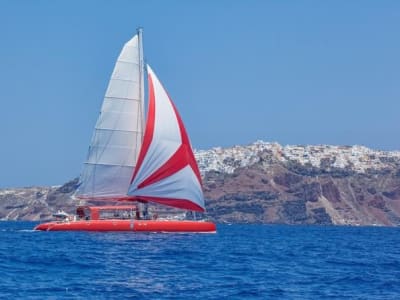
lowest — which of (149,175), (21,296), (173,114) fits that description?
(21,296)

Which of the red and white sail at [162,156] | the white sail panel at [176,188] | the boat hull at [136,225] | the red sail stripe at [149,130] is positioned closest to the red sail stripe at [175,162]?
the red and white sail at [162,156]

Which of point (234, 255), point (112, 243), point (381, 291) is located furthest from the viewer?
point (112, 243)

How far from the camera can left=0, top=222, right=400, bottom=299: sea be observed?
95.5ft

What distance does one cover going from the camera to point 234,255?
46.3m

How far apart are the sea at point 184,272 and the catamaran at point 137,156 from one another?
11135 mm

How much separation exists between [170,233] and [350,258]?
18704mm

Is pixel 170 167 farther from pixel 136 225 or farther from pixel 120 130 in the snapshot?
pixel 136 225

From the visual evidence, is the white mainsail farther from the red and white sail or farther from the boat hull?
the boat hull

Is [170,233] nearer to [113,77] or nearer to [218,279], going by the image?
[113,77]

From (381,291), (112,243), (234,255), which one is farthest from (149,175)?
(381,291)

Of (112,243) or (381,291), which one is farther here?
(112,243)

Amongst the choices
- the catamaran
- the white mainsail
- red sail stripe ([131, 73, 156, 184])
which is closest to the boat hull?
the catamaran

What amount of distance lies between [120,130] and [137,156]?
7.01ft

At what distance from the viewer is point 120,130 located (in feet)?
209
